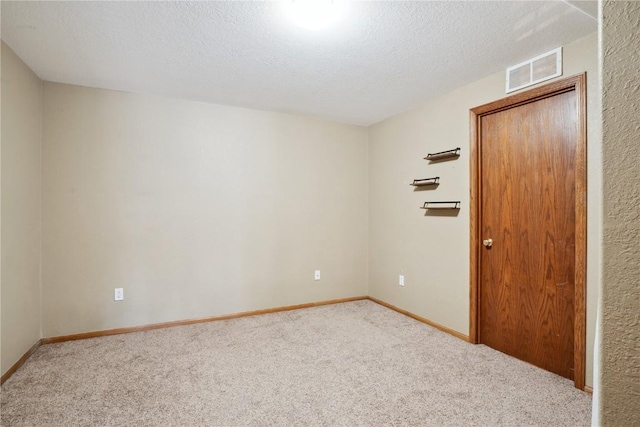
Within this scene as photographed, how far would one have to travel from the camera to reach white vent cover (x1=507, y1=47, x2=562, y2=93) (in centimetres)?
224

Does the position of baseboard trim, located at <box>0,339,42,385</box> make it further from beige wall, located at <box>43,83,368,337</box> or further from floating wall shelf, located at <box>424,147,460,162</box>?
floating wall shelf, located at <box>424,147,460,162</box>

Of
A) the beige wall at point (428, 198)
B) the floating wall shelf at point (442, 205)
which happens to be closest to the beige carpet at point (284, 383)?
the beige wall at point (428, 198)

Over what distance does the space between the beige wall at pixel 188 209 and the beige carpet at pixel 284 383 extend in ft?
1.58

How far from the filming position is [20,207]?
243 centimetres

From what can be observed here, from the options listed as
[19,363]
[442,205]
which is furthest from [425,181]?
[19,363]

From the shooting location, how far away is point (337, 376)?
7.36 ft

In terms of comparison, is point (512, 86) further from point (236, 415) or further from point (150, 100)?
point (150, 100)

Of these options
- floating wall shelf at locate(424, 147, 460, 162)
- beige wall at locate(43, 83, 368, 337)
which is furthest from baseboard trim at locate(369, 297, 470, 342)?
floating wall shelf at locate(424, 147, 460, 162)

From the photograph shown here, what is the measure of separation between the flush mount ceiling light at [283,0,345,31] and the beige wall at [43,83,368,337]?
186cm

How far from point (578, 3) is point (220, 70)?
2441 mm

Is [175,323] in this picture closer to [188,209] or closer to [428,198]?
[188,209]

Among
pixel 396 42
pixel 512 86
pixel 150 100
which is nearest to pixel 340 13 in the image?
pixel 396 42

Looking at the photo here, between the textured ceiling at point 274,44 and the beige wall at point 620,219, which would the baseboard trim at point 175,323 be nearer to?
the textured ceiling at point 274,44

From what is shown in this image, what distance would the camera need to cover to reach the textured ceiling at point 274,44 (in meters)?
1.84
